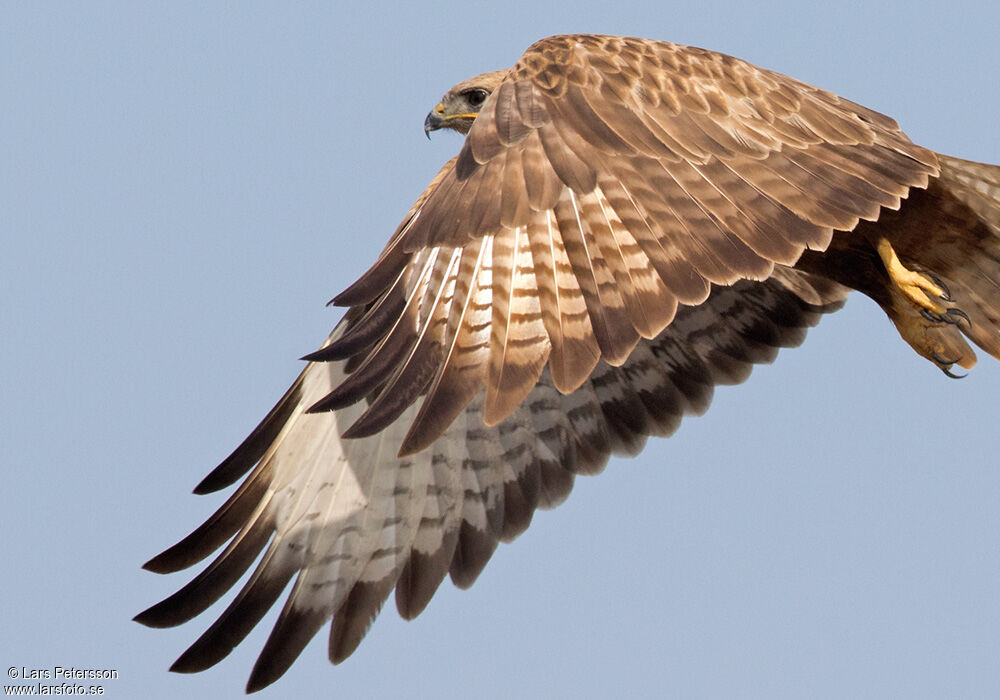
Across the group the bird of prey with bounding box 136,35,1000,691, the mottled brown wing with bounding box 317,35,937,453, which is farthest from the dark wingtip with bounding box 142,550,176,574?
the mottled brown wing with bounding box 317,35,937,453

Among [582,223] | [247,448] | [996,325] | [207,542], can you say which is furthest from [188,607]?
[996,325]

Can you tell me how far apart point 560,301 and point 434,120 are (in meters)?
3.88

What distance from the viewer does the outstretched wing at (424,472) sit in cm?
791

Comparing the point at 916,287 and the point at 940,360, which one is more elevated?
the point at 916,287

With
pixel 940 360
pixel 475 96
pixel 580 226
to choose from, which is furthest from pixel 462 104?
pixel 580 226

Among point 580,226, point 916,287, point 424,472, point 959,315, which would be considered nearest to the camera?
point 580,226

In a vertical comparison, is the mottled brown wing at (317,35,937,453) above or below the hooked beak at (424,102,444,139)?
below

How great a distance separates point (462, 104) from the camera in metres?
9.47

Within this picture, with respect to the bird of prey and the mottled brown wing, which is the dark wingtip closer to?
the bird of prey

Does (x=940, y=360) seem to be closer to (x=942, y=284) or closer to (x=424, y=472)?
(x=942, y=284)

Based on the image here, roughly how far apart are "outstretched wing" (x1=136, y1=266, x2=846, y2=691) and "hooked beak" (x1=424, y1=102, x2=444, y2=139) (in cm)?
200

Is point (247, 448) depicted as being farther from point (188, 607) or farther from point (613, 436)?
point (613, 436)

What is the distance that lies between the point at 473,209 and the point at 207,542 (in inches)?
102

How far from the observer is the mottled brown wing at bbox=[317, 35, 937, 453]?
5.84 metres
